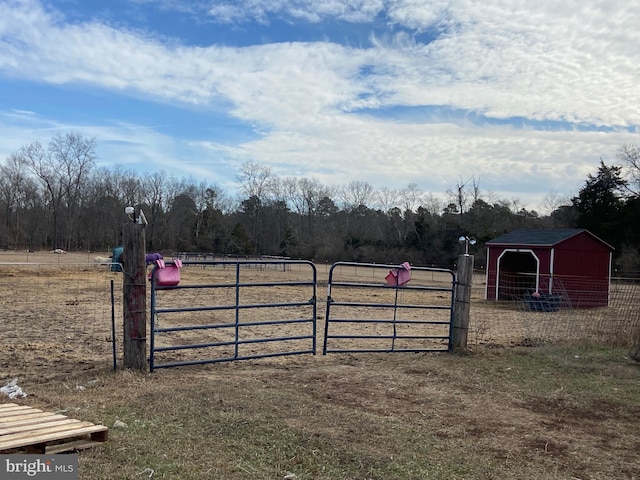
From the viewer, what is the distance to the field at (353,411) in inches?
157

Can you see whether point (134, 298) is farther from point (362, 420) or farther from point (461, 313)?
point (461, 313)

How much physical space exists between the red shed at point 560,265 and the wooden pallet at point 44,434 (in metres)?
15.1

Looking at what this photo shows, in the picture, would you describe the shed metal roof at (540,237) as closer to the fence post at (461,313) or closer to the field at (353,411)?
the field at (353,411)

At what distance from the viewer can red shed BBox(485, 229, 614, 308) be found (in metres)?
18.2

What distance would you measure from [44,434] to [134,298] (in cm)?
285

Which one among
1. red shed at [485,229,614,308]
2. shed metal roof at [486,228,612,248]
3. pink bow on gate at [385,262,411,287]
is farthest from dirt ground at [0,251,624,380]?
shed metal roof at [486,228,612,248]

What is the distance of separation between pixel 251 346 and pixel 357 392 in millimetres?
3357

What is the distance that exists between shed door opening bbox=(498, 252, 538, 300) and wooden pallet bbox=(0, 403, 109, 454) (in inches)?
693

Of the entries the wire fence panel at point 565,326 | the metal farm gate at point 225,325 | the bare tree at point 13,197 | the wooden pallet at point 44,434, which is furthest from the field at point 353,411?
the bare tree at point 13,197

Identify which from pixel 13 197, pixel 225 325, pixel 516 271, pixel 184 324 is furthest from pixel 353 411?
pixel 13 197

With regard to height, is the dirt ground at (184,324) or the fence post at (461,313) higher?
the fence post at (461,313)

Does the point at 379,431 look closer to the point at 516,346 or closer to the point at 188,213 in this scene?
the point at 516,346

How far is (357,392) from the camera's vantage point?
608cm

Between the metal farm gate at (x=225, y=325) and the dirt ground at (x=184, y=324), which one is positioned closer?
the metal farm gate at (x=225, y=325)
